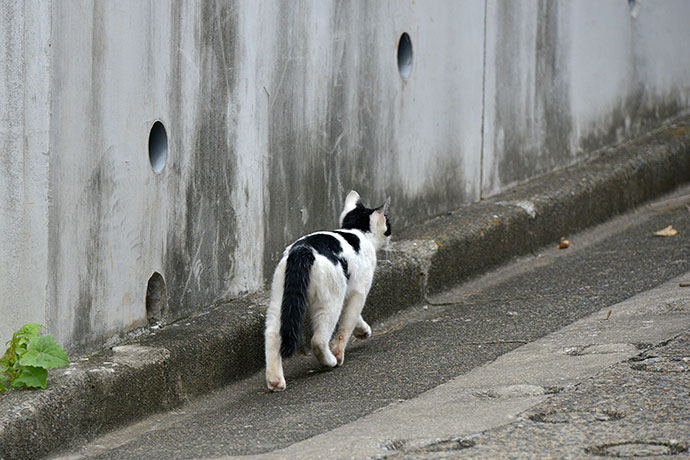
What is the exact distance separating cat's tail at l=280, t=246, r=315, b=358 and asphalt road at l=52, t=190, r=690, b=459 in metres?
0.28

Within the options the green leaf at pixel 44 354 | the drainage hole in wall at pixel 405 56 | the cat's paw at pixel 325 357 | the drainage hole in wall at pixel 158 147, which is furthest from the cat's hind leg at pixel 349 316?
the drainage hole in wall at pixel 405 56

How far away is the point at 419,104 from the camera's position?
6.89 metres

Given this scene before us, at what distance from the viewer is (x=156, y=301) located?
4934 millimetres

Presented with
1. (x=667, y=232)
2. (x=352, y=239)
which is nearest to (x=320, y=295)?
(x=352, y=239)

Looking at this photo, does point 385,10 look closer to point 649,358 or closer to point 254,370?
point 254,370

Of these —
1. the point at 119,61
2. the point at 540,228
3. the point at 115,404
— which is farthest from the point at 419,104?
the point at 115,404

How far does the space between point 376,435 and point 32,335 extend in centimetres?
149

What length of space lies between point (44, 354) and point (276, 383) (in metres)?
1.24

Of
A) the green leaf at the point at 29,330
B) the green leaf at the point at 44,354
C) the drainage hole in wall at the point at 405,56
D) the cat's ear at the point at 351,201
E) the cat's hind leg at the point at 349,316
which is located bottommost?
the cat's hind leg at the point at 349,316

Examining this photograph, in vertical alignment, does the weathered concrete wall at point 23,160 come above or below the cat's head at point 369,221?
above

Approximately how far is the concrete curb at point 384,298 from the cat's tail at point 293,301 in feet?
1.48

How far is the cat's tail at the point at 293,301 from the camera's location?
4633 millimetres

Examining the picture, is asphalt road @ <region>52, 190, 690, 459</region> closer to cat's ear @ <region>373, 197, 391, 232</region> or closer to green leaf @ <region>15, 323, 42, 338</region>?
green leaf @ <region>15, 323, 42, 338</region>

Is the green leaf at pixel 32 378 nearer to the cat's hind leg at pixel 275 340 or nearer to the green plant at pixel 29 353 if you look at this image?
the green plant at pixel 29 353
